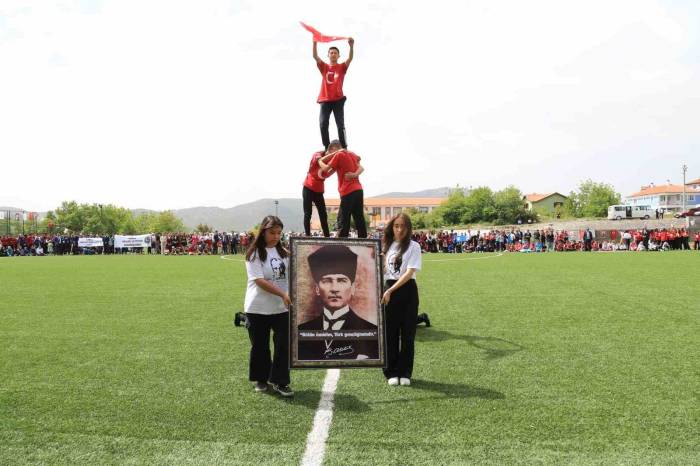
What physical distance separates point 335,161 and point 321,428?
13.2 feet

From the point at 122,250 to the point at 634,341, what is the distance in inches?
1805

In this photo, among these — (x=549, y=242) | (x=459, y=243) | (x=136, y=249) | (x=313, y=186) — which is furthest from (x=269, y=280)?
(x=136, y=249)

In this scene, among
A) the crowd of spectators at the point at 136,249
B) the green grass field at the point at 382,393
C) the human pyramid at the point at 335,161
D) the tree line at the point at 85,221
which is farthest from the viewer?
the tree line at the point at 85,221

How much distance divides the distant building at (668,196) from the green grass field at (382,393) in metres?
163

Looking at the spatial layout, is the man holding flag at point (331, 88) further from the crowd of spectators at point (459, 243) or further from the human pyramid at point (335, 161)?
the crowd of spectators at point (459, 243)

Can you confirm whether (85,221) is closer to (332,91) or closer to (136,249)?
(136,249)

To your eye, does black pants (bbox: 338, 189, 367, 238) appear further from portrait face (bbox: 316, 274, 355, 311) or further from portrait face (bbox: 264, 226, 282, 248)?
portrait face (bbox: 264, 226, 282, 248)

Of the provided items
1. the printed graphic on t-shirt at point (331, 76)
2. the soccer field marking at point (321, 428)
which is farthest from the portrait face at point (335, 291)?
the printed graphic on t-shirt at point (331, 76)

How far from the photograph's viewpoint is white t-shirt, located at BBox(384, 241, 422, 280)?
21.7 ft

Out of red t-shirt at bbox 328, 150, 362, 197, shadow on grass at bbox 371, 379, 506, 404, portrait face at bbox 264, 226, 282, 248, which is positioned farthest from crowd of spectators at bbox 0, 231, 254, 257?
shadow on grass at bbox 371, 379, 506, 404

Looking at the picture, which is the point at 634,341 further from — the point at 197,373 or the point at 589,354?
the point at 197,373

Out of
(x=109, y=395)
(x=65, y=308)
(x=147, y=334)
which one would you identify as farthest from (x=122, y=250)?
(x=109, y=395)

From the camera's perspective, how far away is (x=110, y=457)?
175 inches

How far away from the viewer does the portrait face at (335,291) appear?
6.52 meters
